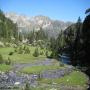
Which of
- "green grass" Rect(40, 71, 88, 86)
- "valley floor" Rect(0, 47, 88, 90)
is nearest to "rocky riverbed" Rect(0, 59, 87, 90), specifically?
"valley floor" Rect(0, 47, 88, 90)

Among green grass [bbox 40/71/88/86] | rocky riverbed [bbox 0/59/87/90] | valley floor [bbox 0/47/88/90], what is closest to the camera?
valley floor [bbox 0/47/88/90]

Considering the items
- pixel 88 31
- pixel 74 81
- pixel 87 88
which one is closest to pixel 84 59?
pixel 88 31

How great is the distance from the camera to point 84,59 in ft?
279

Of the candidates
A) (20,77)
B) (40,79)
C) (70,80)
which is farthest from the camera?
(20,77)

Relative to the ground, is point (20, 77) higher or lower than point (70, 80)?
higher

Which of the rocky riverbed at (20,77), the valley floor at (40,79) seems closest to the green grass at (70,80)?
the valley floor at (40,79)

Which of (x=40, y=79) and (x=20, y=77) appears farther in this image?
(x=20, y=77)

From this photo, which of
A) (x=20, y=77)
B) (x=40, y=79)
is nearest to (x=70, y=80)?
(x=40, y=79)

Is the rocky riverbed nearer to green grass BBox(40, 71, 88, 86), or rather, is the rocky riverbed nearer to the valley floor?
the valley floor

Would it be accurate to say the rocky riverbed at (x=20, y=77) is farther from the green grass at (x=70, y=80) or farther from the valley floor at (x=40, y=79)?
the green grass at (x=70, y=80)

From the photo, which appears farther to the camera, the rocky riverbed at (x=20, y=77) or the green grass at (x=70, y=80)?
the green grass at (x=70, y=80)

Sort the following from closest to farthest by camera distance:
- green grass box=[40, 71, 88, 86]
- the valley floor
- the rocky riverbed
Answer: the valley floor → the rocky riverbed → green grass box=[40, 71, 88, 86]

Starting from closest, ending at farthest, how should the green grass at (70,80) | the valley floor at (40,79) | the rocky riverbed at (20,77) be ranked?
the valley floor at (40,79) → the rocky riverbed at (20,77) → the green grass at (70,80)

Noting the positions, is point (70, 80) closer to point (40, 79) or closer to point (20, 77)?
point (40, 79)
